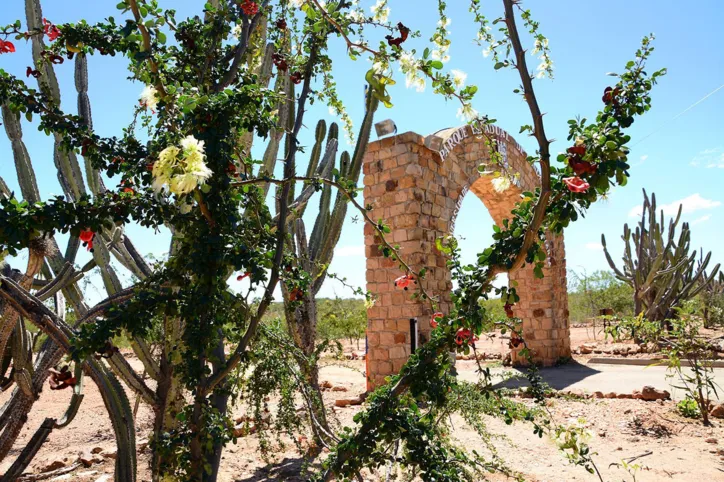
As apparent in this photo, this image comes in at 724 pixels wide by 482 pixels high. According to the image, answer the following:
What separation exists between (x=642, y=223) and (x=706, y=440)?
10.6 metres

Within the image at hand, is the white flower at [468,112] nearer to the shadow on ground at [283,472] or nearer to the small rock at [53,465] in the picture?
the shadow on ground at [283,472]

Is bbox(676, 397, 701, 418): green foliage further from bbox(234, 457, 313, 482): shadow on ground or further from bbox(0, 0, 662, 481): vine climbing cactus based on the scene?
bbox(0, 0, 662, 481): vine climbing cactus

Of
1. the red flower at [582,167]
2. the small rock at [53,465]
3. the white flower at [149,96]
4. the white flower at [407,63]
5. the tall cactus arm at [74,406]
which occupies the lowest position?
the small rock at [53,465]

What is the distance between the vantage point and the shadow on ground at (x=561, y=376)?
7.33 m

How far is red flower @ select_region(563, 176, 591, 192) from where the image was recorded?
128 centimetres

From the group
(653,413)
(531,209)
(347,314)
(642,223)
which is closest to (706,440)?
(653,413)

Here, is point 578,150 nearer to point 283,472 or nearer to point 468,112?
point 468,112

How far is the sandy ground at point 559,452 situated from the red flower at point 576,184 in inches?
94.0

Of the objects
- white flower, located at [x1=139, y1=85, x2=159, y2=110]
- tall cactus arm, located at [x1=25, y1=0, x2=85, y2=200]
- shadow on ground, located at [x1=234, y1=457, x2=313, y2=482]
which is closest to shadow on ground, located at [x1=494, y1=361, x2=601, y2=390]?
shadow on ground, located at [x1=234, y1=457, x2=313, y2=482]

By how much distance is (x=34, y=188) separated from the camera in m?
4.20

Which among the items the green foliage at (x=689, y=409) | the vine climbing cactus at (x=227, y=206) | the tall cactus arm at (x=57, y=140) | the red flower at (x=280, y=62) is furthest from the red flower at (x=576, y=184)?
the green foliage at (x=689, y=409)

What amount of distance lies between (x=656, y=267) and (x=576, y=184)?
13.5 m

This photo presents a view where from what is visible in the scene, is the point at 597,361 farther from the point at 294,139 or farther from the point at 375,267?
the point at 294,139

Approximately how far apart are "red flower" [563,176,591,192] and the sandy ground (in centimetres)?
239
